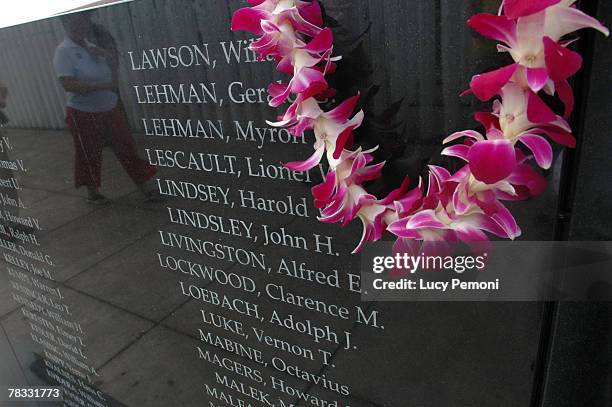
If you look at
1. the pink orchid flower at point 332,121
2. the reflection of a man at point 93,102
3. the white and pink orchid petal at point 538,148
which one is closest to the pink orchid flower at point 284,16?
the pink orchid flower at point 332,121

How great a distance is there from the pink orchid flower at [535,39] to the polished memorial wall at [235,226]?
0.76 feet

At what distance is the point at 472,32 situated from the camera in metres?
1.00

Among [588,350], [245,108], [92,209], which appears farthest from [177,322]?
[588,350]

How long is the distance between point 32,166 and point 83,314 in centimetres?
69

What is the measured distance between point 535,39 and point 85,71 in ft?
4.84

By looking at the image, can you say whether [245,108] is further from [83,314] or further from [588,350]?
[83,314]

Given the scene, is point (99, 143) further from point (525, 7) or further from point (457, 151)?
point (525, 7)

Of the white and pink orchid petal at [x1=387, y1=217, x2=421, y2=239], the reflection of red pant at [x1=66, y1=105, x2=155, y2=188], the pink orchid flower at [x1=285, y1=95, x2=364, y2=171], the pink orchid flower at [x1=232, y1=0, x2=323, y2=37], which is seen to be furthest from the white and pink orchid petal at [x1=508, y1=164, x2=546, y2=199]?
the reflection of red pant at [x1=66, y1=105, x2=155, y2=188]

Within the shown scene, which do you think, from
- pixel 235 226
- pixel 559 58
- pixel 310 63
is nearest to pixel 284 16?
pixel 310 63

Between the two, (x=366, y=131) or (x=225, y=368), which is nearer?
(x=366, y=131)

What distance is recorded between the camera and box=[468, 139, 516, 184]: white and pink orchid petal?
2.58 ft

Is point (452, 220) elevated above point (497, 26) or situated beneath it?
situated beneath

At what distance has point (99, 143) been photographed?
1818mm

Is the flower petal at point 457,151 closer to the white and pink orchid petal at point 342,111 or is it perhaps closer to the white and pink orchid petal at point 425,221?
the white and pink orchid petal at point 425,221
